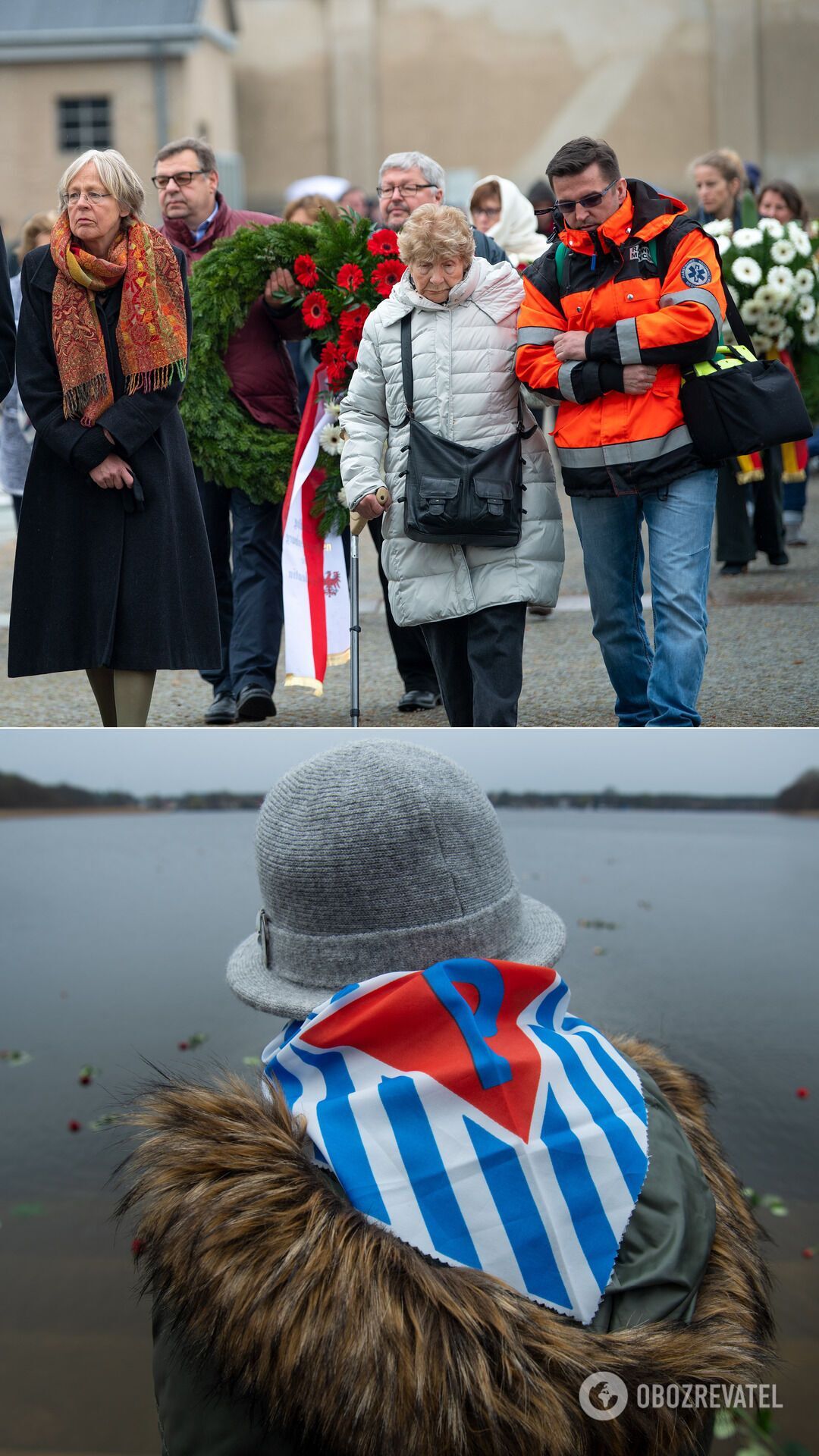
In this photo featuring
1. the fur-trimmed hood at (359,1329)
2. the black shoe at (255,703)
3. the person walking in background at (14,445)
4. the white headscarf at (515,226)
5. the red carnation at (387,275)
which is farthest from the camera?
the person walking in background at (14,445)

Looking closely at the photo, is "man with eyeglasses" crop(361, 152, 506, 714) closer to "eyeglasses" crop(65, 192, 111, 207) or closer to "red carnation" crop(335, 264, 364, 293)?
"red carnation" crop(335, 264, 364, 293)

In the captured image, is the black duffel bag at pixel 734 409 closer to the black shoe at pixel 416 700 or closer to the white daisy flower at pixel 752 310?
the black shoe at pixel 416 700

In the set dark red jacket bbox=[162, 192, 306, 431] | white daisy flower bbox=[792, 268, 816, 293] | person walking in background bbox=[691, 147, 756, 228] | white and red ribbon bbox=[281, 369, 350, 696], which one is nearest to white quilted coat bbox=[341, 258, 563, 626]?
white and red ribbon bbox=[281, 369, 350, 696]

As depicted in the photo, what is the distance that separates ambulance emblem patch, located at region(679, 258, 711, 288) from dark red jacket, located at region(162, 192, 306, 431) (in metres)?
1.70

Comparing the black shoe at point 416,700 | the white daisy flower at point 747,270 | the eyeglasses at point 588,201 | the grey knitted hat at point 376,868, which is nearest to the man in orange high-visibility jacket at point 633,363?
the eyeglasses at point 588,201

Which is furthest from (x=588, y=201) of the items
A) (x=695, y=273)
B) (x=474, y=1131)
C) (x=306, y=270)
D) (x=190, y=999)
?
(x=190, y=999)

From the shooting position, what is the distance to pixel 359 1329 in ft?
4.65

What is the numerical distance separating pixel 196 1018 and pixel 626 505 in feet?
8.88

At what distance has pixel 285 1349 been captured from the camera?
143cm

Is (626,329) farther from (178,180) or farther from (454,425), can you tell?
(178,180)

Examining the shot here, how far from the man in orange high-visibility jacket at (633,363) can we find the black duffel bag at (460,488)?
0.16 m

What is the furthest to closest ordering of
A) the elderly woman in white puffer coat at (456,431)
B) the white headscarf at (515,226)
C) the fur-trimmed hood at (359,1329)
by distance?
the white headscarf at (515,226) < the elderly woman in white puffer coat at (456,431) < the fur-trimmed hood at (359,1329)

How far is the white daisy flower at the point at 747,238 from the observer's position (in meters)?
6.48

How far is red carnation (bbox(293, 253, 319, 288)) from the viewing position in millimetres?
4871
